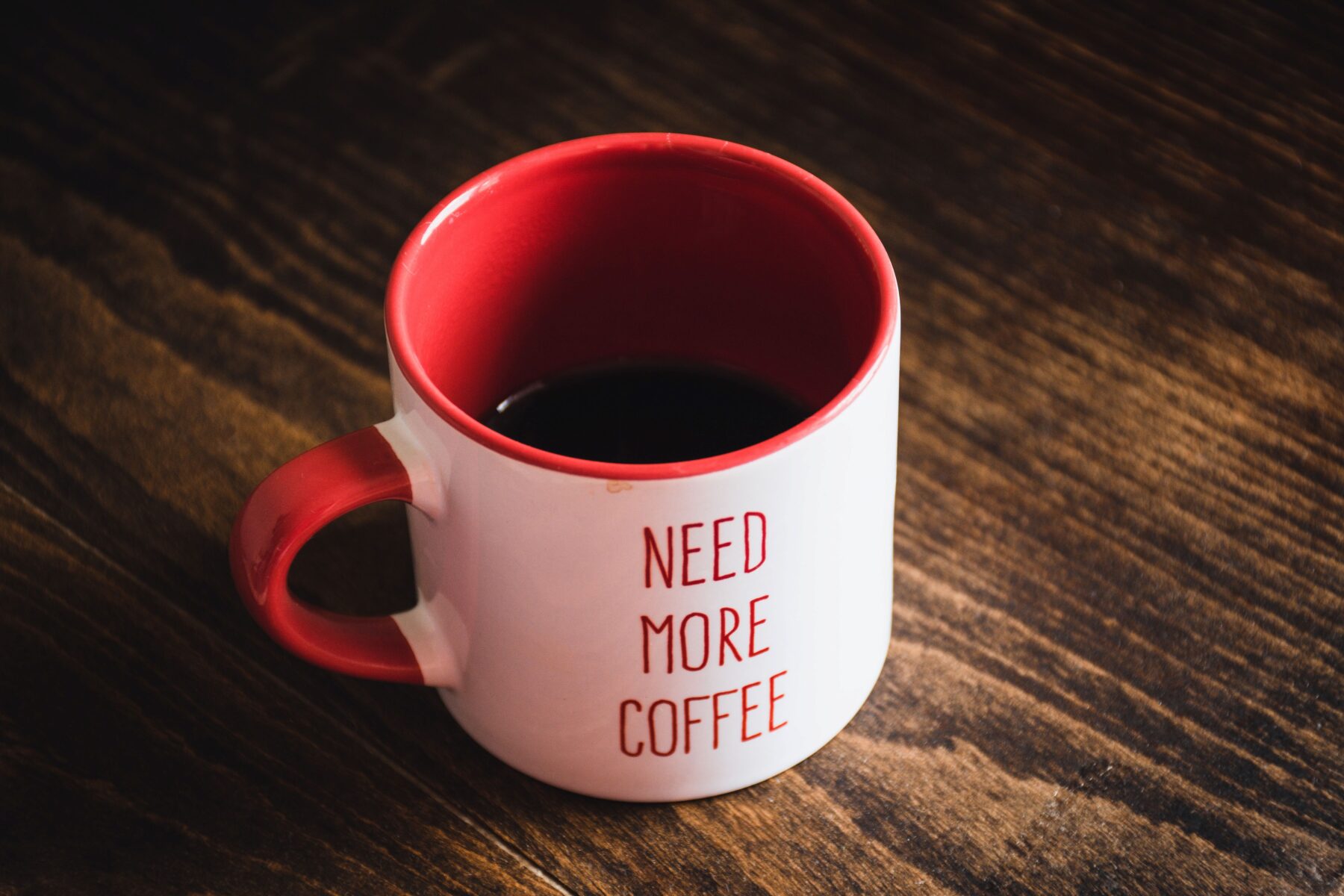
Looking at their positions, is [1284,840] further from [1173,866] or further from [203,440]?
[203,440]

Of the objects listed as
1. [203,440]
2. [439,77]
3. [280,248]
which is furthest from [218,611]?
[439,77]

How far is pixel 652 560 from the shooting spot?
443 mm

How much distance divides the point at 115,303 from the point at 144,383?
5cm

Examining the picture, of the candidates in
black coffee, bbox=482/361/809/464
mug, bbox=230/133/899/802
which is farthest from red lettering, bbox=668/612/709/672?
black coffee, bbox=482/361/809/464

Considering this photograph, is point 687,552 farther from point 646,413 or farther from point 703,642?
point 646,413

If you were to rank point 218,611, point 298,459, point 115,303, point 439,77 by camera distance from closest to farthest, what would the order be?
point 298,459 < point 218,611 < point 115,303 < point 439,77

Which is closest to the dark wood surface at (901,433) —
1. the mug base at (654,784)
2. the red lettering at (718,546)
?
the mug base at (654,784)

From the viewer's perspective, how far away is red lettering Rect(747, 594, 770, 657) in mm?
462

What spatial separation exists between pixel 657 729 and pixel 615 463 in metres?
0.09

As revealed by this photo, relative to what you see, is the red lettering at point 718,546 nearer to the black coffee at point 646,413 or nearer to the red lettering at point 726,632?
the red lettering at point 726,632

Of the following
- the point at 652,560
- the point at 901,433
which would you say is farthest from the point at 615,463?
the point at 901,433

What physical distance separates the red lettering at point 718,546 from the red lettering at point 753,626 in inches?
0.6

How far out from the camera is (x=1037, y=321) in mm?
668

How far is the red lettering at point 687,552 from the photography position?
44 centimetres
